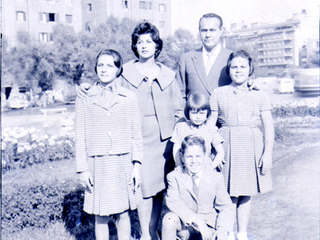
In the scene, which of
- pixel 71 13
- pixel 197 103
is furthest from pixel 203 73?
pixel 71 13

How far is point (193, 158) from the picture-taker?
2688 millimetres

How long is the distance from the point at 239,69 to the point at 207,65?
43cm

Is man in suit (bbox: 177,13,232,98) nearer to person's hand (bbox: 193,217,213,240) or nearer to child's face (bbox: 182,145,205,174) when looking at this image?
child's face (bbox: 182,145,205,174)

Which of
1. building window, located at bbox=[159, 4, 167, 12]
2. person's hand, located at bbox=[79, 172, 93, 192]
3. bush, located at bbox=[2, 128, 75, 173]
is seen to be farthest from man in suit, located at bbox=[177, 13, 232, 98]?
building window, located at bbox=[159, 4, 167, 12]

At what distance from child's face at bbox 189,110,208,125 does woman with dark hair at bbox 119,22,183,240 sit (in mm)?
264

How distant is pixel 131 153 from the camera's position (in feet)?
9.24

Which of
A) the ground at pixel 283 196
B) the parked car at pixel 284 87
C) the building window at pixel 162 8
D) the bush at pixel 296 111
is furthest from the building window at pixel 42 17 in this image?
the ground at pixel 283 196

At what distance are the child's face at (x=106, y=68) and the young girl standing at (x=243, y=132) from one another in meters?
0.98

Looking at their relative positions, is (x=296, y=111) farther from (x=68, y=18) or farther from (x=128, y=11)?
(x=68, y=18)

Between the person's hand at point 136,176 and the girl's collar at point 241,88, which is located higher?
the girl's collar at point 241,88

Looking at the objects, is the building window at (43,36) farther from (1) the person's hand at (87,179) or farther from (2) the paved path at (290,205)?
(1) the person's hand at (87,179)

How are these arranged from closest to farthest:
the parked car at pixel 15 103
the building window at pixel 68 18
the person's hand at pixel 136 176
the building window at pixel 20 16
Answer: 1. the person's hand at pixel 136 176
2. the parked car at pixel 15 103
3. the building window at pixel 20 16
4. the building window at pixel 68 18

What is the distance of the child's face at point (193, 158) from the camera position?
2676 mm

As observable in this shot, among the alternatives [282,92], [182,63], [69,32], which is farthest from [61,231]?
[282,92]
